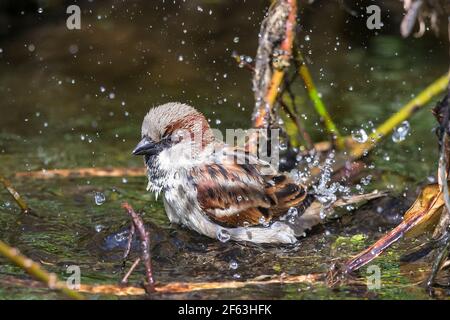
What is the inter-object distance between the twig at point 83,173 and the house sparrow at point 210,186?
40.0 inches

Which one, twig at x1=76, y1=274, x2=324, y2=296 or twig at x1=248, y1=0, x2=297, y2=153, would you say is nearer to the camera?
twig at x1=76, y1=274, x2=324, y2=296

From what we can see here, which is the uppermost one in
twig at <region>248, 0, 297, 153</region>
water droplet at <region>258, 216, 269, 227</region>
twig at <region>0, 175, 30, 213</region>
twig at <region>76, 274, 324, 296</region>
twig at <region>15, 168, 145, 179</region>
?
twig at <region>248, 0, 297, 153</region>

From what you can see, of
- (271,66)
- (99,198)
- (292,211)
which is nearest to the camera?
(292,211)

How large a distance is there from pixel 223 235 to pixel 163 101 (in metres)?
2.57

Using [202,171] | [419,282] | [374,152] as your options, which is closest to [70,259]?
[202,171]

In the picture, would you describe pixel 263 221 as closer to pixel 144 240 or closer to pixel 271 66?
pixel 271 66

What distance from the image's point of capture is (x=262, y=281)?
13.7 ft

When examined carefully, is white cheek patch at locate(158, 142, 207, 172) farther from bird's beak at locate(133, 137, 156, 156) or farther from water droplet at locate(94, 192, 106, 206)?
water droplet at locate(94, 192, 106, 206)

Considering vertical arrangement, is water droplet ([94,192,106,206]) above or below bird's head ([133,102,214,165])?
below

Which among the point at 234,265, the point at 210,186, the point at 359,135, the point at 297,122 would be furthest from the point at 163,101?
the point at 234,265

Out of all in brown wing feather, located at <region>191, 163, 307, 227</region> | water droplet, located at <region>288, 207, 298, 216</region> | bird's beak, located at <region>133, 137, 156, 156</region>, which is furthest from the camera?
water droplet, located at <region>288, 207, 298, 216</region>

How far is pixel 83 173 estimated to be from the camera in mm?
6023

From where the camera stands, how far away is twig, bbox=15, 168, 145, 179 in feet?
19.5

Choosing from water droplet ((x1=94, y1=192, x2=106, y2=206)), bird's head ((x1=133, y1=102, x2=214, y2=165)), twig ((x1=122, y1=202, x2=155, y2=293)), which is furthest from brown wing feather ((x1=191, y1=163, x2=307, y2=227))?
twig ((x1=122, y1=202, x2=155, y2=293))
